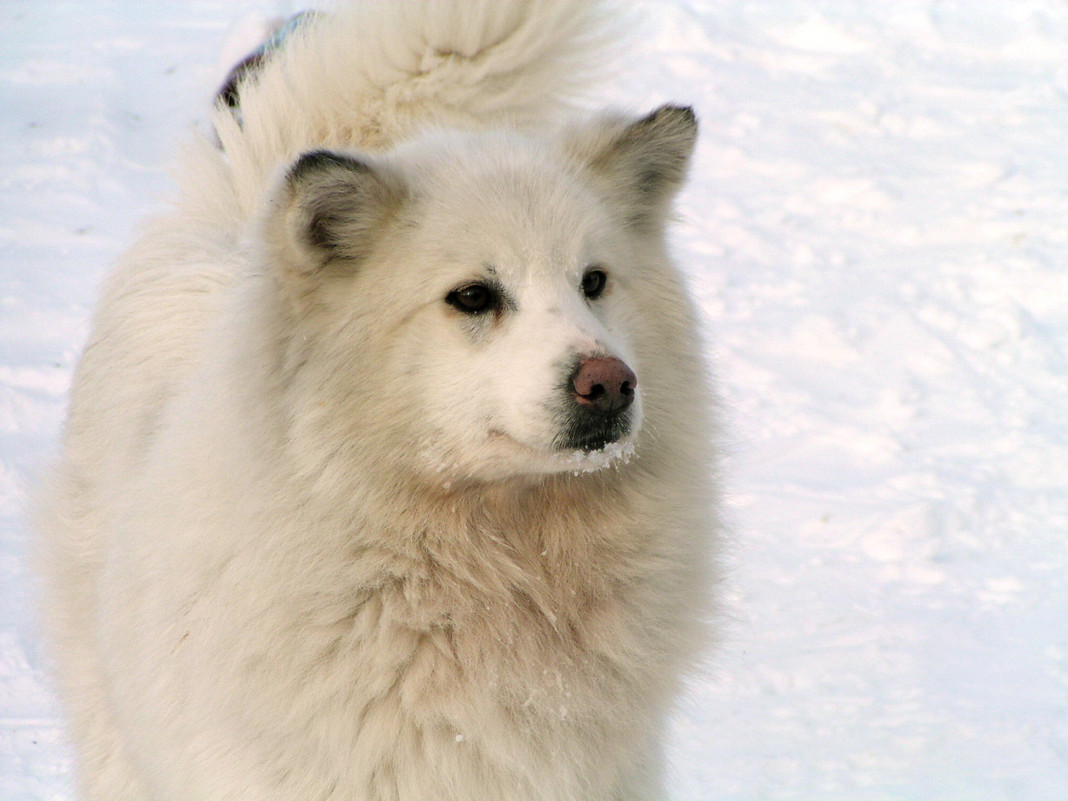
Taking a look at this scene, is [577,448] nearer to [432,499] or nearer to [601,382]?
[601,382]

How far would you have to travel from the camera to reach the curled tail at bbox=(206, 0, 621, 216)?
3.69m

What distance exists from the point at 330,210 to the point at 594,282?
72 centimetres

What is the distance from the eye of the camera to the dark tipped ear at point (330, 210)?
2664mm

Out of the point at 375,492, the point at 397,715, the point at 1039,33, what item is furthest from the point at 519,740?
the point at 1039,33

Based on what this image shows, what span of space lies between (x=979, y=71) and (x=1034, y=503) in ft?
18.2

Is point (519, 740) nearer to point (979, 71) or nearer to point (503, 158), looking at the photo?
point (503, 158)

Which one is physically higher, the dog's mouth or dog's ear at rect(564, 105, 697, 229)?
dog's ear at rect(564, 105, 697, 229)

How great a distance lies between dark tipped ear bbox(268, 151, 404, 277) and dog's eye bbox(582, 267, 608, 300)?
0.52 m

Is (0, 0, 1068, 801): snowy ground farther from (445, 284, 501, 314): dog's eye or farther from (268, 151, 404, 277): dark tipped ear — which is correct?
(268, 151, 404, 277): dark tipped ear

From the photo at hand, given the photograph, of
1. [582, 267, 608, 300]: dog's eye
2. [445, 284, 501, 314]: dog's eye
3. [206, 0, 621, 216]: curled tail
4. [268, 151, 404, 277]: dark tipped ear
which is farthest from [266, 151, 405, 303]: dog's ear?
[206, 0, 621, 216]: curled tail

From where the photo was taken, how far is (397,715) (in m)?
2.66

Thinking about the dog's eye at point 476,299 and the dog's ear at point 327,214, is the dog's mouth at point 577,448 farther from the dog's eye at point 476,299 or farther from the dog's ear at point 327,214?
the dog's ear at point 327,214

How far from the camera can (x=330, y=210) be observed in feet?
8.98

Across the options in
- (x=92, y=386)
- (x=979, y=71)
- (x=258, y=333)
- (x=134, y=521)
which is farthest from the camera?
(x=979, y=71)
